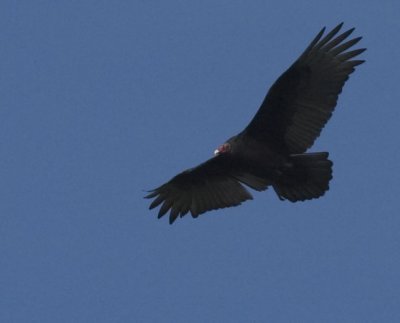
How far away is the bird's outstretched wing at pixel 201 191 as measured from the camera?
17938mm

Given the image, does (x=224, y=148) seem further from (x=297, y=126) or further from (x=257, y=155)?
(x=297, y=126)

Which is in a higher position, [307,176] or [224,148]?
[224,148]

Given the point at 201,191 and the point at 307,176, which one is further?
the point at 201,191

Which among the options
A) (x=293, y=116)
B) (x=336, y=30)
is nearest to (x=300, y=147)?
(x=293, y=116)

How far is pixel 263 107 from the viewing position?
1691cm

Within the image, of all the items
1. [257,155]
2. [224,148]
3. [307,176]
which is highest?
[224,148]

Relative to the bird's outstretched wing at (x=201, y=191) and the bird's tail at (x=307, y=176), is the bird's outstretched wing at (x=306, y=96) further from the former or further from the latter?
the bird's outstretched wing at (x=201, y=191)

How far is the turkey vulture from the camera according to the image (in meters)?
16.8

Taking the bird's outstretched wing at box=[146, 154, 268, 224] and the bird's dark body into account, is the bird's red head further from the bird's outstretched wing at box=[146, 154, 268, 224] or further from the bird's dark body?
the bird's outstretched wing at box=[146, 154, 268, 224]

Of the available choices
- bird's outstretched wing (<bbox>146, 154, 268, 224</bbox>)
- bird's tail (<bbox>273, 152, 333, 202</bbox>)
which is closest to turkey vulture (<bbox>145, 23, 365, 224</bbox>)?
bird's tail (<bbox>273, 152, 333, 202</bbox>)

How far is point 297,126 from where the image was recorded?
17094 millimetres

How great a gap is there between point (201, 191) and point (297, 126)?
1841mm

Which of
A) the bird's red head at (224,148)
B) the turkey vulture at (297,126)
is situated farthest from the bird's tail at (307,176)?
the bird's red head at (224,148)

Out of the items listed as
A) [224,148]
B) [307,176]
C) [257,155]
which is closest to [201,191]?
[224,148]
